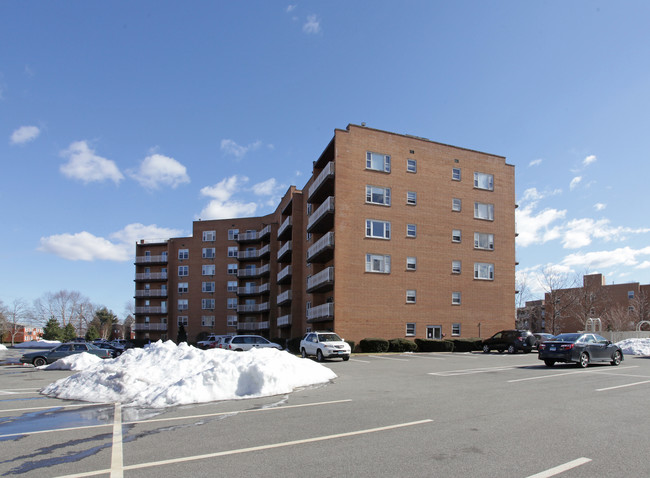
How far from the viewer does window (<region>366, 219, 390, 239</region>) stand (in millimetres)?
38781

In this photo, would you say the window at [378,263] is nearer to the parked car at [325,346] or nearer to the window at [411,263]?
the window at [411,263]

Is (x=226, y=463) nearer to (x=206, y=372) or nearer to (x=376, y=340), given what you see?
(x=206, y=372)

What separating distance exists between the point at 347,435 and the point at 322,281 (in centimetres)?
3136

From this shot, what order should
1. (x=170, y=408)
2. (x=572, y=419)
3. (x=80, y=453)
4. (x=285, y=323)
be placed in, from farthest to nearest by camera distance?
(x=285, y=323) < (x=170, y=408) < (x=572, y=419) < (x=80, y=453)

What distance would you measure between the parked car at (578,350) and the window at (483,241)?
21364mm

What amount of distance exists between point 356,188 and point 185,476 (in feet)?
111

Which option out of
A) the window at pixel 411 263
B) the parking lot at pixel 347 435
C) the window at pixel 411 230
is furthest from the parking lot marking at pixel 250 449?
the window at pixel 411 230

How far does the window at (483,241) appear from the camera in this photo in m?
43.3

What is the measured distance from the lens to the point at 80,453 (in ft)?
22.1

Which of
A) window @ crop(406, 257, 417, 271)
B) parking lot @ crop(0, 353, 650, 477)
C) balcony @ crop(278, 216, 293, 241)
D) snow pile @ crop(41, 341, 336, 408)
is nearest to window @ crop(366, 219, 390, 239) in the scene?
window @ crop(406, 257, 417, 271)

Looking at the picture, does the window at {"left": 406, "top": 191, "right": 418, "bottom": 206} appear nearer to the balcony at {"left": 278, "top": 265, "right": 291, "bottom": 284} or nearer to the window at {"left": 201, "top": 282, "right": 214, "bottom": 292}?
the balcony at {"left": 278, "top": 265, "right": 291, "bottom": 284}

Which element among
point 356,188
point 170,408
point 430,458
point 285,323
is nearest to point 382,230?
point 356,188

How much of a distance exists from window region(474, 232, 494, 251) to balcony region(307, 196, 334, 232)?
13.2 metres

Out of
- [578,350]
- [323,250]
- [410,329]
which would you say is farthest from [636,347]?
[323,250]
